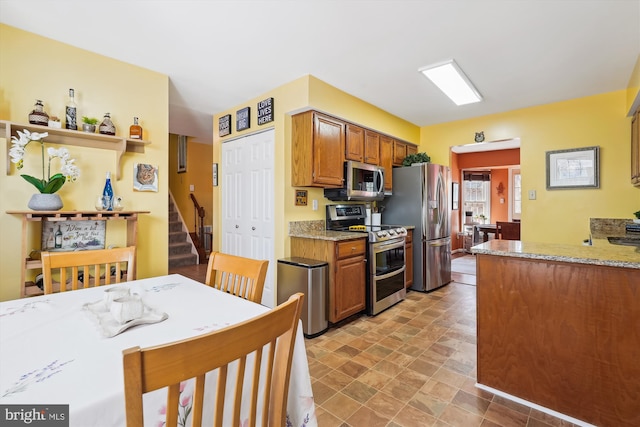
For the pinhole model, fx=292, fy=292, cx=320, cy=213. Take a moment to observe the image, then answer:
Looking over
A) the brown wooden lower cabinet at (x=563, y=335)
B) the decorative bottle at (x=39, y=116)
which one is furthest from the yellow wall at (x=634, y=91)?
the decorative bottle at (x=39, y=116)

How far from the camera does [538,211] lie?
394 centimetres

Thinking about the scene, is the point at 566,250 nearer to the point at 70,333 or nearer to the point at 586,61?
the point at 586,61

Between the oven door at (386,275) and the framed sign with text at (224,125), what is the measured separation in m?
2.46

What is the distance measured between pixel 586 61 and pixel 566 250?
2144mm

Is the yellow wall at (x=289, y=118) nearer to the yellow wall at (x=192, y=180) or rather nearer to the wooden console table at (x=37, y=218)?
the wooden console table at (x=37, y=218)

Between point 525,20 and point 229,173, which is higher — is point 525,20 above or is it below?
above

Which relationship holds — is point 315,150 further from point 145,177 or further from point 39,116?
point 39,116

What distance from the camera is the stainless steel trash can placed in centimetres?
271

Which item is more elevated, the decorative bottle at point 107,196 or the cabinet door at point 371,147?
the cabinet door at point 371,147

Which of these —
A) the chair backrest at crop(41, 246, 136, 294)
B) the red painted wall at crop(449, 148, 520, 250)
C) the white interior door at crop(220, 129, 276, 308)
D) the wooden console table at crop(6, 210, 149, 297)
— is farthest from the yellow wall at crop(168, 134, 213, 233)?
the red painted wall at crop(449, 148, 520, 250)

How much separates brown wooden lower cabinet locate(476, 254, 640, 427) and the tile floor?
16 cm

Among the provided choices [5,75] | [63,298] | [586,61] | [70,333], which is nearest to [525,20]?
[586,61]

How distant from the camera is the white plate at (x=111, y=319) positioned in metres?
0.99

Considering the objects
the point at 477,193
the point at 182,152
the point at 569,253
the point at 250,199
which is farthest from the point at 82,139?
the point at 477,193
